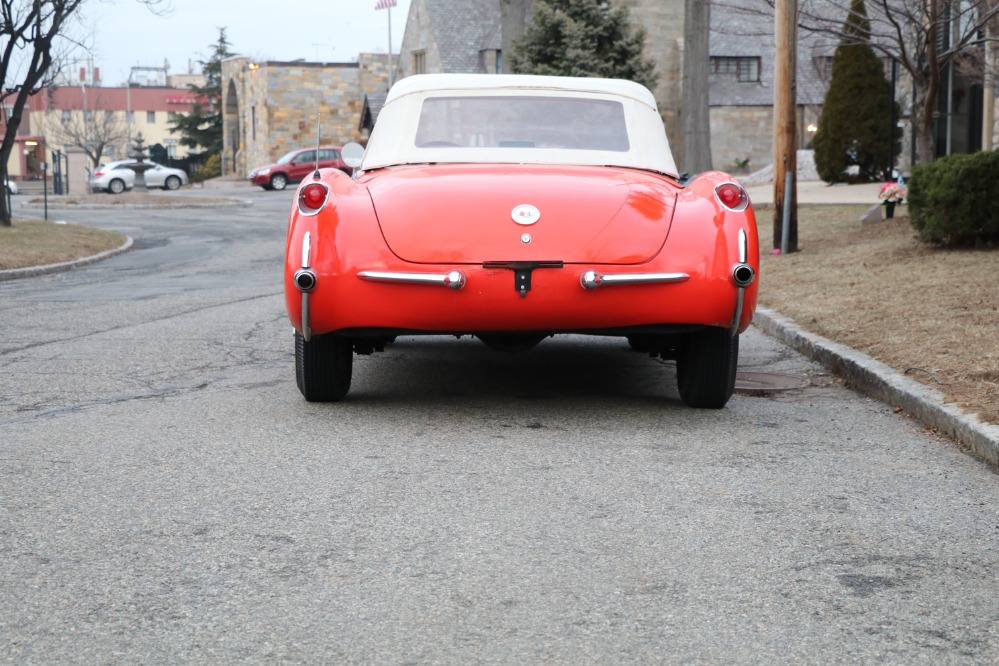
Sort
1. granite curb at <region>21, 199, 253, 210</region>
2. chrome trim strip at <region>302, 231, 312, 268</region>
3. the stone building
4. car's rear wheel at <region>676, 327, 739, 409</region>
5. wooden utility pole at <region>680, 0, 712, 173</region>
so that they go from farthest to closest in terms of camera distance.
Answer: the stone building < granite curb at <region>21, 199, 253, 210</region> < wooden utility pole at <region>680, 0, 712, 173</region> < car's rear wheel at <region>676, 327, 739, 409</region> < chrome trim strip at <region>302, 231, 312, 268</region>

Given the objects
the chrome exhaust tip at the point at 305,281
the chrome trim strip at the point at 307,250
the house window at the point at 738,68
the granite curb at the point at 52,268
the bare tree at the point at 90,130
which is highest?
the house window at the point at 738,68

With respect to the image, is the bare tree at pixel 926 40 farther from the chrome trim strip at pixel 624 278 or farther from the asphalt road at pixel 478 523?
the chrome trim strip at pixel 624 278

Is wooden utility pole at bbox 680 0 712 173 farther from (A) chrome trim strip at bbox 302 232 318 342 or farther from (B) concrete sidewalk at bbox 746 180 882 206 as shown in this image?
(A) chrome trim strip at bbox 302 232 318 342

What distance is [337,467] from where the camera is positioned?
4922 millimetres

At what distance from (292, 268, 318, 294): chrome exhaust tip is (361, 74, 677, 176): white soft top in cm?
116

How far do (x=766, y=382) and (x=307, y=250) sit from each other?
2833 millimetres

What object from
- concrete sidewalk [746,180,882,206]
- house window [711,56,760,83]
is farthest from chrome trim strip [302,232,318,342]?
house window [711,56,760,83]

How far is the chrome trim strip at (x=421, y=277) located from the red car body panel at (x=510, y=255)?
31 mm

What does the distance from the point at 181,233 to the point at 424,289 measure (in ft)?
70.5

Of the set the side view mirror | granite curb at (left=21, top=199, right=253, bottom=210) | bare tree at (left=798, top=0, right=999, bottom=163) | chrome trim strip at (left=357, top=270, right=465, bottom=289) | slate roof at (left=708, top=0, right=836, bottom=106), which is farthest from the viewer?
slate roof at (left=708, top=0, right=836, bottom=106)

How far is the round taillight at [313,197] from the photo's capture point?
581cm

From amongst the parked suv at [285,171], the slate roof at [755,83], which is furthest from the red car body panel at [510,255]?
the slate roof at [755,83]

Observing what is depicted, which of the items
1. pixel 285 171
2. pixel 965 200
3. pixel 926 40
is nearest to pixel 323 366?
pixel 965 200

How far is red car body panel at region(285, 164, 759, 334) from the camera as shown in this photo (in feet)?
18.1
